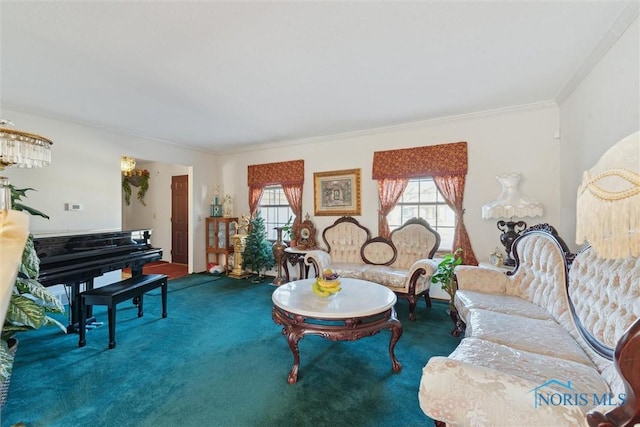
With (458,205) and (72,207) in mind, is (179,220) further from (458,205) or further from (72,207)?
(458,205)

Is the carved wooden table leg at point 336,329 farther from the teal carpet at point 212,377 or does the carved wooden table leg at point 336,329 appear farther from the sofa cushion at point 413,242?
the sofa cushion at point 413,242

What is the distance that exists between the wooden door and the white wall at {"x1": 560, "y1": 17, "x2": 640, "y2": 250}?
275 inches

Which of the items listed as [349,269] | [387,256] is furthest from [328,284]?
[387,256]

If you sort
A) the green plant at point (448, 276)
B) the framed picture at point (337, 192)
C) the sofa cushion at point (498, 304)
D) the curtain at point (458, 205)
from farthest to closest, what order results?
the framed picture at point (337, 192)
the curtain at point (458, 205)
the green plant at point (448, 276)
the sofa cushion at point (498, 304)

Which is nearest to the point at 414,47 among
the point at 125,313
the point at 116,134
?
the point at 125,313

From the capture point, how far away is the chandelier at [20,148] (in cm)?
160

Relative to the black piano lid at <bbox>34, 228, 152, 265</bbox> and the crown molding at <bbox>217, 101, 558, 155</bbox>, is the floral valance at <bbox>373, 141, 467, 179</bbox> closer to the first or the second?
the crown molding at <bbox>217, 101, 558, 155</bbox>

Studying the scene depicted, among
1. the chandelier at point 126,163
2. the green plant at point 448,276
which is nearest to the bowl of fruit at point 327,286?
the green plant at point 448,276

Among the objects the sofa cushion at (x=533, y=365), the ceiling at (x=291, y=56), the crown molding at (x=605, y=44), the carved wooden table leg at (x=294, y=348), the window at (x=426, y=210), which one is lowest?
the carved wooden table leg at (x=294, y=348)

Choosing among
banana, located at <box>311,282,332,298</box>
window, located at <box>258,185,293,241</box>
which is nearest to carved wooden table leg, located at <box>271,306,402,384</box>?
banana, located at <box>311,282,332,298</box>

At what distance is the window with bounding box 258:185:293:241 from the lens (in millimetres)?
5445

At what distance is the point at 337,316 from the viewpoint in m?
1.96

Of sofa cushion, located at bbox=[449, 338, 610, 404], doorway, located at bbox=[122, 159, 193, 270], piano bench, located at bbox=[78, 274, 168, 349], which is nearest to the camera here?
sofa cushion, located at bbox=[449, 338, 610, 404]

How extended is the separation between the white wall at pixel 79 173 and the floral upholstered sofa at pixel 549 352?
4811mm
